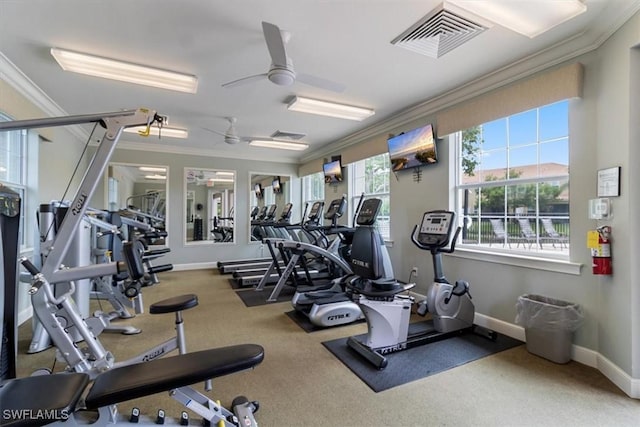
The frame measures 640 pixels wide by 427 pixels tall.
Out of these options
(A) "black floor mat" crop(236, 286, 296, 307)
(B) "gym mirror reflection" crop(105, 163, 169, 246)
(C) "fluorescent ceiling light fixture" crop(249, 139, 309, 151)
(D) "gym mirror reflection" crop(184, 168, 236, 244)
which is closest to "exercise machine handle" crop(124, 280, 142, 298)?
(A) "black floor mat" crop(236, 286, 296, 307)

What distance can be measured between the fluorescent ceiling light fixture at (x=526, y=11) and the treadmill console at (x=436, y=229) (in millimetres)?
1635

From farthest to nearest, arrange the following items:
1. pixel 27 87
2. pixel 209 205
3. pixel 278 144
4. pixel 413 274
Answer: pixel 209 205
pixel 278 144
pixel 413 274
pixel 27 87

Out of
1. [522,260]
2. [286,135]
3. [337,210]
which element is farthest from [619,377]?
[286,135]

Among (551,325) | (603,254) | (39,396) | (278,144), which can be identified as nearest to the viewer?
(39,396)

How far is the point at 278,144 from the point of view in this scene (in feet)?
19.8

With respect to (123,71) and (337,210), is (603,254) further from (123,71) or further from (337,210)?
(123,71)

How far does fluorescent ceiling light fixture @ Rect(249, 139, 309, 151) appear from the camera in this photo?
580 centimetres

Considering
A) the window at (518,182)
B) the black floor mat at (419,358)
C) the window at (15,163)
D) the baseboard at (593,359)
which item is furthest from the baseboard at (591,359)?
the window at (15,163)

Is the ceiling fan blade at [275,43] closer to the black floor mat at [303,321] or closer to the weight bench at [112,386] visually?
the weight bench at [112,386]

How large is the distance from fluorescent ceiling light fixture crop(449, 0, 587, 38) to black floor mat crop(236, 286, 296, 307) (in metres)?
3.83

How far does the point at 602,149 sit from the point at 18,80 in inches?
216

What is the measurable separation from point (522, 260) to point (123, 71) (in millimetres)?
4274

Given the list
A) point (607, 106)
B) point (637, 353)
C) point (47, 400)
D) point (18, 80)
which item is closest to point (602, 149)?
point (607, 106)

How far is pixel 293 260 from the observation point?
13.4 ft
